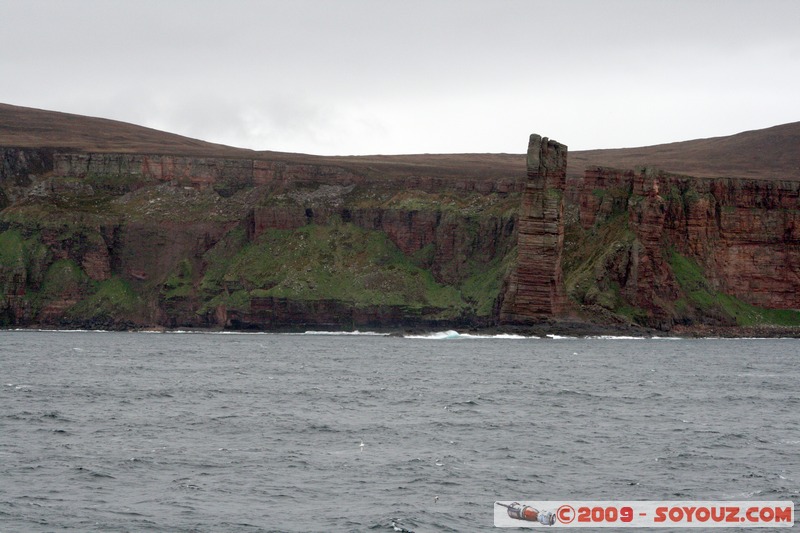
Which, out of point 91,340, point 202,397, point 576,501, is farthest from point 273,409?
point 91,340

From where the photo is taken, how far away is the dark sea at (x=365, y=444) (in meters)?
51.2

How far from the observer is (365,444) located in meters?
66.6

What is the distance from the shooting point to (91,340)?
641ft

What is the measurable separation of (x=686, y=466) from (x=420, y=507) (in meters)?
16.4

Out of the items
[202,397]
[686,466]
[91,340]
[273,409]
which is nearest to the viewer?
[686,466]

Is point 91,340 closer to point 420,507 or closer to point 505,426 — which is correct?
point 505,426

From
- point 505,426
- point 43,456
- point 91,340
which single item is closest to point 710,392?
point 505,426

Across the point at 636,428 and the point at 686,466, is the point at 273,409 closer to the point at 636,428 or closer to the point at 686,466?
the point at 636,428

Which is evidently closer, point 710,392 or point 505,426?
point 505,426

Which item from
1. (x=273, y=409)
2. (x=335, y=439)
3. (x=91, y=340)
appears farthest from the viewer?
→ (x=91, y=340)

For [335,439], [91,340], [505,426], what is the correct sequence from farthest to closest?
[91,340] → [505,426] → [335,439]

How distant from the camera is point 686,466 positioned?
201 ft

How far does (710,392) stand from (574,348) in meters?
73.1

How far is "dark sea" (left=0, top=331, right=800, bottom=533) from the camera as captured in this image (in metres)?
51.2
